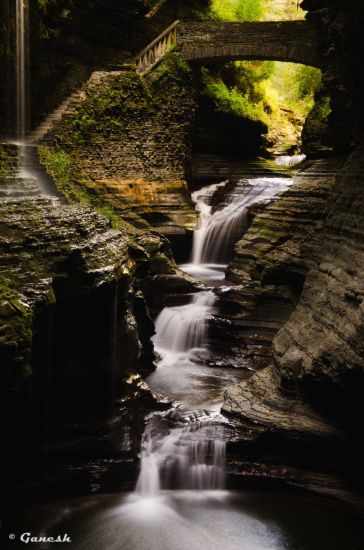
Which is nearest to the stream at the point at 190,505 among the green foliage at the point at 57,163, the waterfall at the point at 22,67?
the green foliage at the point at 57,163

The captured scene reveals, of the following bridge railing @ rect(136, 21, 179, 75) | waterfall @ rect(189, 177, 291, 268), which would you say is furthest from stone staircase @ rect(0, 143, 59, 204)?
bridge railing @ rect(136, 21, 179, 75)

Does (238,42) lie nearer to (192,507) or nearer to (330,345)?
(330,345)

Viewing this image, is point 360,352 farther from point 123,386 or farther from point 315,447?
point 123,386

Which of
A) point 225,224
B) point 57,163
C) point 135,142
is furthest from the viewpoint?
point 135,142

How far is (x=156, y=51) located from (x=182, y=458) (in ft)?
48.2

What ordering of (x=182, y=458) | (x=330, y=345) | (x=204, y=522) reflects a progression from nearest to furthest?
(x=204, y=522) → (x=330, y=345) → (x=182, y=458)

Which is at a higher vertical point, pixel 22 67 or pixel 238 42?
pixel 238 42

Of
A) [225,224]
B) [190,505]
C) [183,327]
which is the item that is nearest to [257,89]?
[225,224]

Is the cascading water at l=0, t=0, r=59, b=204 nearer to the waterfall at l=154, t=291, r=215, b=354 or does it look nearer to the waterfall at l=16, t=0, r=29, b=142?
the waterfall at l=16, t=0, r=29, b=142

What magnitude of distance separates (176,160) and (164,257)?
5.72 m

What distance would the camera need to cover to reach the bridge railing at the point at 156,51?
17.7 meters

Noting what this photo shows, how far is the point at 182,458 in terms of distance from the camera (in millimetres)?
7492

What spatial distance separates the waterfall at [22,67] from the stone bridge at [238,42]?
3729 millimetres

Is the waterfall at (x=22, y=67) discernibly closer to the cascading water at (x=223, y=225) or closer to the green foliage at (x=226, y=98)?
the cascading water at (x=223, y=225)
